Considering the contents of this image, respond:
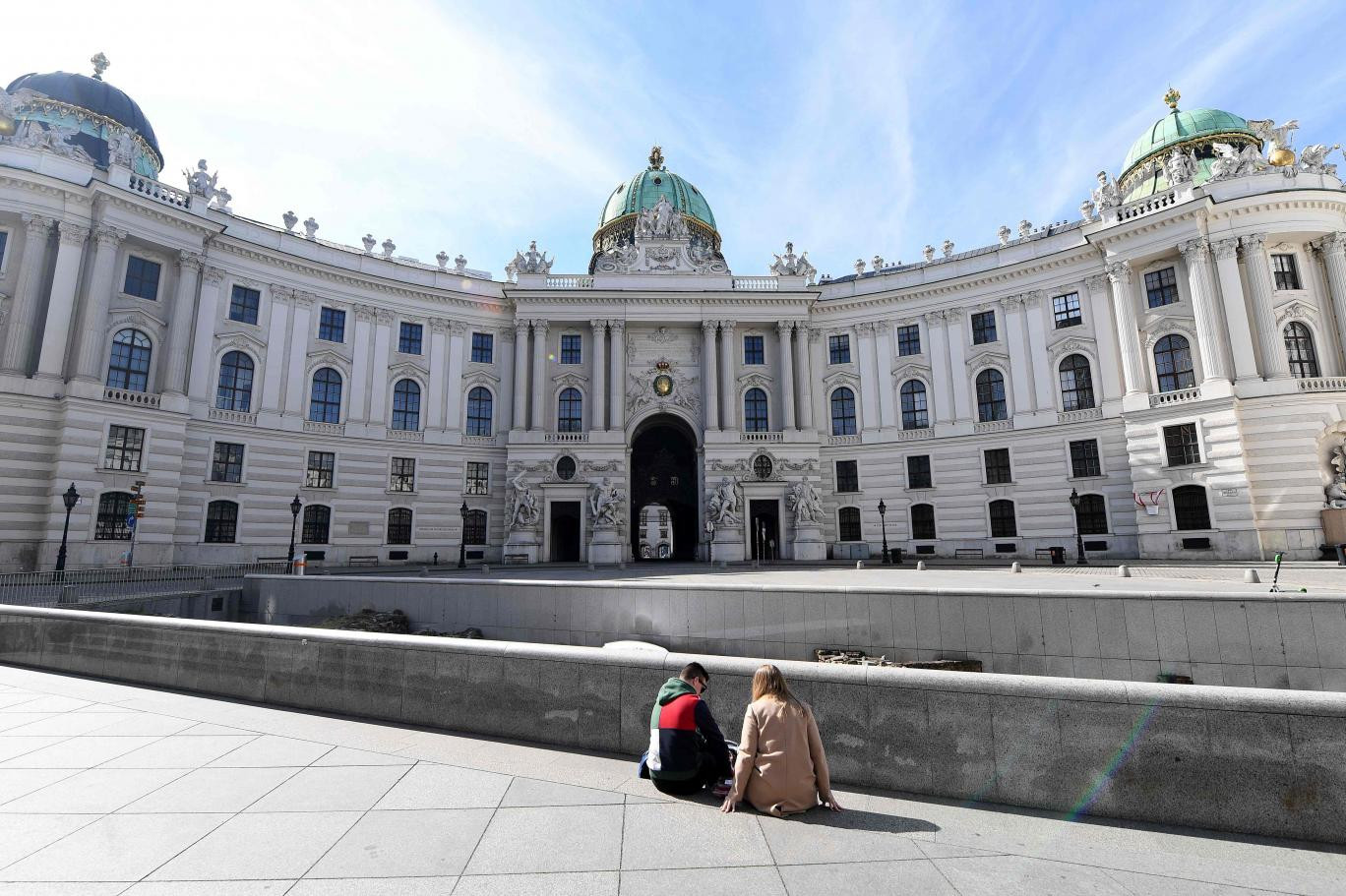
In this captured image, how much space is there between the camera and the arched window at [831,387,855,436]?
4072cm

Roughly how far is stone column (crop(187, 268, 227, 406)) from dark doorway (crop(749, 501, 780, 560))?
31063 mm

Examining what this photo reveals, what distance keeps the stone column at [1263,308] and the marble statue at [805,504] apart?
22574mm

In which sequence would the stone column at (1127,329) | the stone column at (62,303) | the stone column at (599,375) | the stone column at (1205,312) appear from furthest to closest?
the stone column at (599,375)
the stone column at (1127,329)
the stone column at (1205,312)
the stone column at (62,303)

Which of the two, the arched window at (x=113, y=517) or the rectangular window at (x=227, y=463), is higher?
the rectangular window at (x=227, y=463)

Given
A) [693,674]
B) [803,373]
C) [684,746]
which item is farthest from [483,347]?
[684,746]

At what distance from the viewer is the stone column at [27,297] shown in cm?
2634

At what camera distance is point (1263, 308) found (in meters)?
29.8

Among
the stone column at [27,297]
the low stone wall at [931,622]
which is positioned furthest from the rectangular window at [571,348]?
the stone column at [27,297]

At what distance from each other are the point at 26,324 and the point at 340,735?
3287cm

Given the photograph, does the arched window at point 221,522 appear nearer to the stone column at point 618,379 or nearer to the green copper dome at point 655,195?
the stone column at point 618,379

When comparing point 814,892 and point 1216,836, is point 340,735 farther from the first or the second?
point 1216,836

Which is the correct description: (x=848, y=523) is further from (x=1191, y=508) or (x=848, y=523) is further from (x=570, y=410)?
(x=570, y=410)

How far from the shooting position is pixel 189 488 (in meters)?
30.1

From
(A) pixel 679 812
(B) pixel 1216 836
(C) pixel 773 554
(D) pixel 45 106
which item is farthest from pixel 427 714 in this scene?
(D) pixel 45 106
